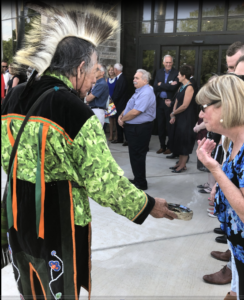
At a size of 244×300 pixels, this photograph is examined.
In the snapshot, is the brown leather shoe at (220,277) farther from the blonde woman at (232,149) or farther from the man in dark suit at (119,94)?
the man in dark suit at (119,94)

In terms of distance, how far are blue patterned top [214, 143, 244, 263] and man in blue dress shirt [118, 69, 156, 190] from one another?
9.53ft

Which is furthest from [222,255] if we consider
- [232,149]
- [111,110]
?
[111,110]

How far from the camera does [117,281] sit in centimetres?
259

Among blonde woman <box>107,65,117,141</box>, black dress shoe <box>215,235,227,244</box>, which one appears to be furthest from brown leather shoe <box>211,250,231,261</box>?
blonde woman <box>107,65,117,141</box>

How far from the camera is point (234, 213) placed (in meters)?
1.70

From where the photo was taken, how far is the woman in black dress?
5.48 metres

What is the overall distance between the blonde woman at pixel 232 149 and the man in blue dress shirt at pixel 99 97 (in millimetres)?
3759

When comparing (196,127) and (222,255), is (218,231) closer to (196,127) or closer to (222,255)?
(222,255)

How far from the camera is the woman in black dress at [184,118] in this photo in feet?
18.0

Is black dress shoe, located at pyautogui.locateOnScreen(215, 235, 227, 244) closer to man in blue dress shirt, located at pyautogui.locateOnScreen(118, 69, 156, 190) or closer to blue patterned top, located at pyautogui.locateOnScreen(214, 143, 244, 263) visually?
blue patterned top, located at pyautogui.locateOnScreen(214, 143, 244, 263)

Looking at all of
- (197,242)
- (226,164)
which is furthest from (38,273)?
(197,242)

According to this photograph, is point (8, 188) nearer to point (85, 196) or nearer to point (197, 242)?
point (85, 196)

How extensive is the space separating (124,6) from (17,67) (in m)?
7.95

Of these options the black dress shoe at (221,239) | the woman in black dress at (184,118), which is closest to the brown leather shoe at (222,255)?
the black dress shoe at (221,239)
